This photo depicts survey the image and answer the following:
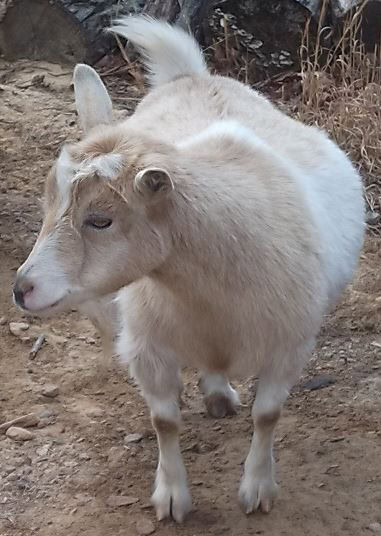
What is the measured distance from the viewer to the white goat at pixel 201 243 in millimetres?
2666

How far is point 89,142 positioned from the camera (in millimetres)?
2777

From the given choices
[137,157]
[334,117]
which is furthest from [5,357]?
[334,117]

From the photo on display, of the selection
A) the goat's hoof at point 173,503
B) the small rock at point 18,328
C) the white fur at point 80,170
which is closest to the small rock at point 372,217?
the small rock at point 18,328

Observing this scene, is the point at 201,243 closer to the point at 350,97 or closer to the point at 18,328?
the point at 18,328

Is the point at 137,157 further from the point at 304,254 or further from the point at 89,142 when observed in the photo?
the point at 304,254

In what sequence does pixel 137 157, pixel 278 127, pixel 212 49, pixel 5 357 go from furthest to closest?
pixel 212 49
pixel 5 357
pixel 278 127
pixel 137 157

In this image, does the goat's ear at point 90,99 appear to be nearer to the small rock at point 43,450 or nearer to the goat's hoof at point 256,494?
the small rock at point 43,450

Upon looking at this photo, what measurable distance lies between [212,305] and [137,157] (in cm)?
49

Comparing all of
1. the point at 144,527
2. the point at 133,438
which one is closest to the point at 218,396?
the point at 133,438

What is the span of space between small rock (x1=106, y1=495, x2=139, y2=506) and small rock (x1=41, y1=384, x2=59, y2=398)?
2.16 ft

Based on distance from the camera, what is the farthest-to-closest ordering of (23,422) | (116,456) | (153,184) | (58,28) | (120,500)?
(58,28) → (23,422) → (116,456) → (120,500) → (153,184)

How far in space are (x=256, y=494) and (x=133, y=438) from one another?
604 millimetres

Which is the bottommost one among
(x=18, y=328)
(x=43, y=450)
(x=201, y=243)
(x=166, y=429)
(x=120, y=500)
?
(x=18, y=328)

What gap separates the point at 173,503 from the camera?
3.37 metres
